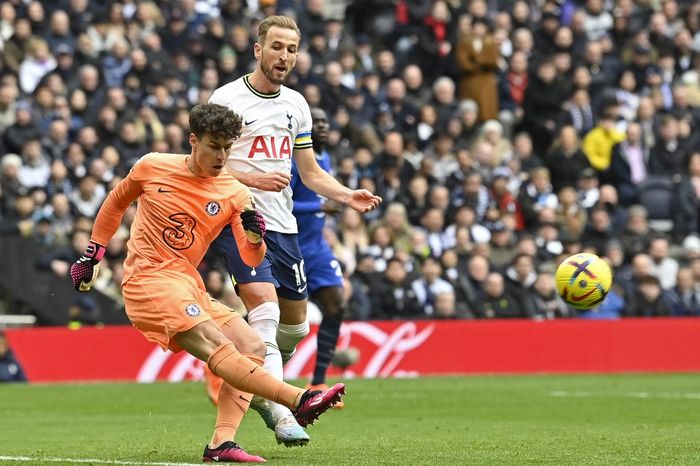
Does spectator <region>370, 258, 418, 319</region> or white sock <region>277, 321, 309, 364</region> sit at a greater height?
white sock <region>277, 321, 309, 364</region>

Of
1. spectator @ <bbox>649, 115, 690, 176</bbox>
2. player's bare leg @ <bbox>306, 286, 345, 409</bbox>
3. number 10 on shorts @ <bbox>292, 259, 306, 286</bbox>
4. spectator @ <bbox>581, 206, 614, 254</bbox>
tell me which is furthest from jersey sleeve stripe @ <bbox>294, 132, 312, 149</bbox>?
spectator @ <bbox>649, 115, 690, 176</bbox>

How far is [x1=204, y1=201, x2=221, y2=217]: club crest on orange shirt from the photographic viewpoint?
862cm

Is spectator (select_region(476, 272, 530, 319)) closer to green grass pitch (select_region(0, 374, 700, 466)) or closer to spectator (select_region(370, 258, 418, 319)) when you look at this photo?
spectator (select_region(370, 258, 418, 319))

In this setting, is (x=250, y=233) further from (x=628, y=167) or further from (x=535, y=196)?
(x=628, y=167)

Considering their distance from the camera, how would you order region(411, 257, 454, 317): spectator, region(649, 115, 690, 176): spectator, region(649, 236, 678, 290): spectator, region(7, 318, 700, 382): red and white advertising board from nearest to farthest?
region(7, 318, 700, 382): red and white advertising board
region(411, 257, 454, 317): spectator
region(649, 236, 678, 290): spectator
region(649, 115, 690, 176): spectator

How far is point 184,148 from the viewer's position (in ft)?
67.8

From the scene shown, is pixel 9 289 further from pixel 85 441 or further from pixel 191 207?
pixel 191 207

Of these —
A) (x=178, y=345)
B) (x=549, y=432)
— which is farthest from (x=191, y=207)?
(x=549, y=432)

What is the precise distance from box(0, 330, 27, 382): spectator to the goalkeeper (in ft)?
31.1

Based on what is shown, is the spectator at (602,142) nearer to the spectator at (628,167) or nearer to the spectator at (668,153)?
the spectator at (628,167)

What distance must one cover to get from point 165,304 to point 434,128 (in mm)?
14997

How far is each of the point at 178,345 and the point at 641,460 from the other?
2.93 metres

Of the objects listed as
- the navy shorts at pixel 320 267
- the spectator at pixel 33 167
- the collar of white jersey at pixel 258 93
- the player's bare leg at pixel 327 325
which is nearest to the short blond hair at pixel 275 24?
the collar of white jersey at pixel 258 93

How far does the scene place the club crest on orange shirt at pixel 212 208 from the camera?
862cm
